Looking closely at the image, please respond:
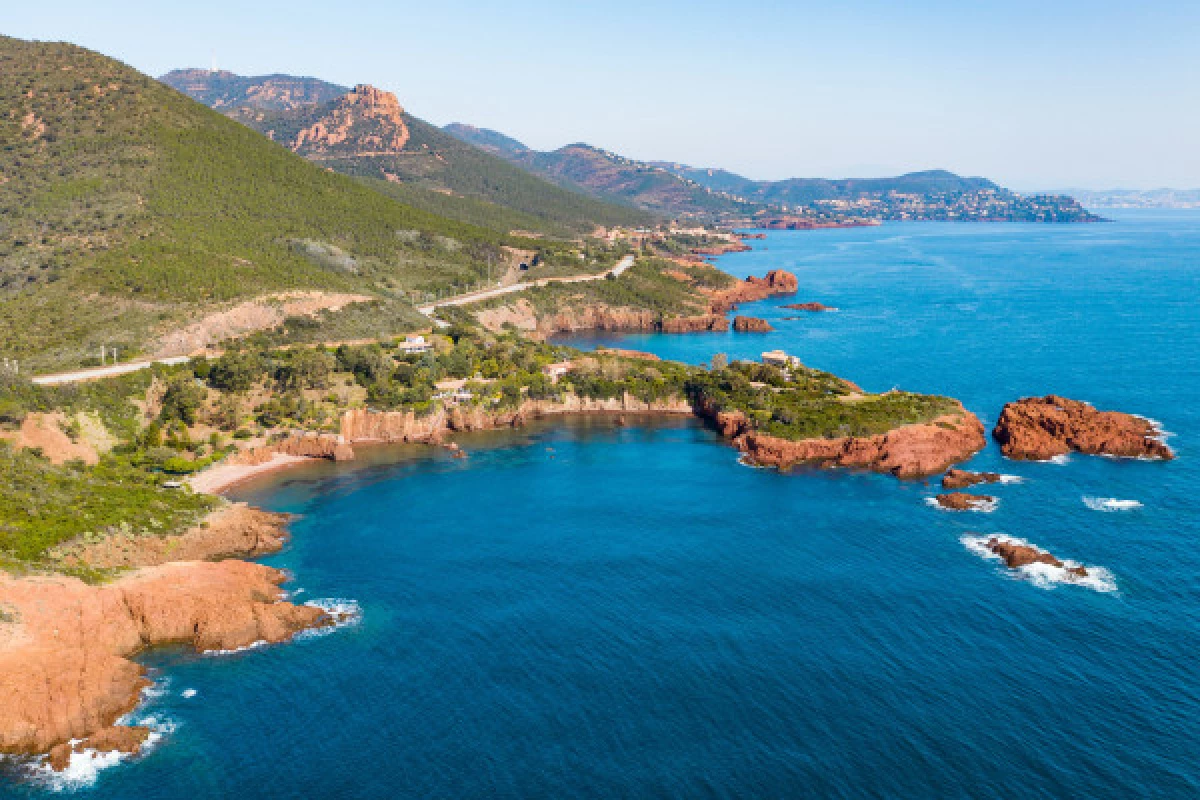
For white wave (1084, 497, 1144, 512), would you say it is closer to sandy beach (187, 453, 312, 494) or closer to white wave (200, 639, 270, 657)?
white wave (200, 639, 270, 657)

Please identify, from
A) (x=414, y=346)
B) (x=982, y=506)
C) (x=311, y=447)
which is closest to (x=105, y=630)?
(x=311, y=447)

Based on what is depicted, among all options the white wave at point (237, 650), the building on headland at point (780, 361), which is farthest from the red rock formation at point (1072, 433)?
the white wave at point (237, 650)

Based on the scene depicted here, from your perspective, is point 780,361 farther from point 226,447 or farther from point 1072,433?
point 226,447

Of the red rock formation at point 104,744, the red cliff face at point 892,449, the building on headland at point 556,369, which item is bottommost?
the red rock formation at point 104,744

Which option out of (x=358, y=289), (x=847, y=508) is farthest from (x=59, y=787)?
(x=358, y=289)

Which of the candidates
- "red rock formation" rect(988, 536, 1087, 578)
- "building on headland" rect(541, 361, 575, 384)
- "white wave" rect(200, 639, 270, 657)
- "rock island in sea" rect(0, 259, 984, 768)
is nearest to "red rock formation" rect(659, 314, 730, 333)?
"rock island in sea" rect(0, 259, 984, 768)

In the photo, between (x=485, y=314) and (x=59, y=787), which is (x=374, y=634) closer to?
(x=59, y=787)

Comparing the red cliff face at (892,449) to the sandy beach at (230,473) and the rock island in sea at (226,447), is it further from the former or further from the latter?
the sandy beach at (230,473)
